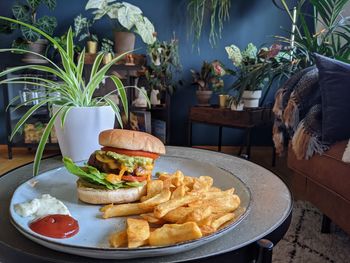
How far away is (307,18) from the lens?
2.95 m

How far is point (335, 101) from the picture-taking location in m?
1.42

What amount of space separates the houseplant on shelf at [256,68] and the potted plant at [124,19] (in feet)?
2.44

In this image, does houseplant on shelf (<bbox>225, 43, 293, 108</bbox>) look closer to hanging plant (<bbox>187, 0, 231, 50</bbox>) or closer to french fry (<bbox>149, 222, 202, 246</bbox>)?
hanging plant (<bbox>187, 0, 231, 50</bbox>)

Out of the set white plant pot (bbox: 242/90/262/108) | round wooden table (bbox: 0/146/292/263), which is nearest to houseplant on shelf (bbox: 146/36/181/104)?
white plant pot (bbox: 242/90/262/108)

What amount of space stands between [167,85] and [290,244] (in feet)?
5.99

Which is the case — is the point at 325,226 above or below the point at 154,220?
below

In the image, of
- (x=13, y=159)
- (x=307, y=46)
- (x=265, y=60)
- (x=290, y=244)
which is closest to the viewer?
(x=290, y=244)

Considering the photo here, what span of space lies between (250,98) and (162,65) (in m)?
0.85

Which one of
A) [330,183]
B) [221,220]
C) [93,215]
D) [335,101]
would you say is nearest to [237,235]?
[221,220]

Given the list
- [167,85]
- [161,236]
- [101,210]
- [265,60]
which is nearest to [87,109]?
[101,210]

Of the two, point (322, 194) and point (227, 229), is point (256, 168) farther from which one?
point (322, 194)

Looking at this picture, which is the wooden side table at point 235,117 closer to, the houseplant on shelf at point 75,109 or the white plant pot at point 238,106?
the white plant pot at point 238,106

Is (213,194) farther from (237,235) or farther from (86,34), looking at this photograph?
(86,34)

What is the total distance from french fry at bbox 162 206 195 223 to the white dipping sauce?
216 mm
